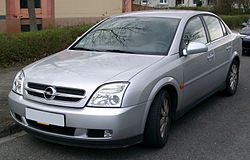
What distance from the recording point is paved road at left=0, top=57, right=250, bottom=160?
4020 millimetres

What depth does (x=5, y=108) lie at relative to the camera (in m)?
5.26

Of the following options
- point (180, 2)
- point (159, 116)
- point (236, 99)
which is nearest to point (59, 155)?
point (159, 116)

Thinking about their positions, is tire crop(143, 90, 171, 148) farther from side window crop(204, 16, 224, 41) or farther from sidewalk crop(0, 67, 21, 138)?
side window crop(204, 16, 224, 41)

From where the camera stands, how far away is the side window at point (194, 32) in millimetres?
4983

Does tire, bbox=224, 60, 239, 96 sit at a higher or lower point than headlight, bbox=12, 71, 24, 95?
lower

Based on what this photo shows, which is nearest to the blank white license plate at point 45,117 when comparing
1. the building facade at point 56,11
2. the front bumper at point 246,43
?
the front bumper at point 246,43

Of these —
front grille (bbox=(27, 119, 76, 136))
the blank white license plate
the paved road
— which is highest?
the blank white license plate

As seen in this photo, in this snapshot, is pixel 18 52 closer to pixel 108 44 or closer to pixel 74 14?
pixel 108 44

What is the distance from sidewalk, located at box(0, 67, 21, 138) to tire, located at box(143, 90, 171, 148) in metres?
1.70

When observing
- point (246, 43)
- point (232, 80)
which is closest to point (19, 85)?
point (232, 80)

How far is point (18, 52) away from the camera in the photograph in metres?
8.41

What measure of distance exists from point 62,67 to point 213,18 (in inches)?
120

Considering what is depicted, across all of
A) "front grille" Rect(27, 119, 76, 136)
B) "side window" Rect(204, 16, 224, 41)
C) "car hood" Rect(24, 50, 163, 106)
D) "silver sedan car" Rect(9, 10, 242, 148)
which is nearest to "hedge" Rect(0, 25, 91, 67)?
"silver sedan car" Rect(9, 10, 242, 148)

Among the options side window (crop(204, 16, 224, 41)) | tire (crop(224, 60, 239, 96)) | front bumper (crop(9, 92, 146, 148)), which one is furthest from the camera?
tire (crop(224, 60, 239, 96))
